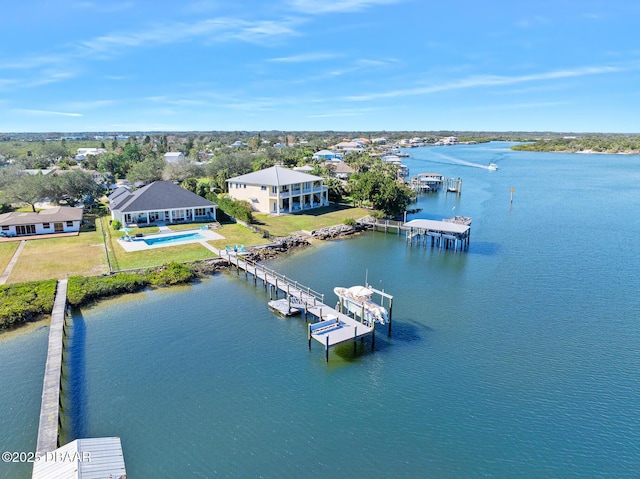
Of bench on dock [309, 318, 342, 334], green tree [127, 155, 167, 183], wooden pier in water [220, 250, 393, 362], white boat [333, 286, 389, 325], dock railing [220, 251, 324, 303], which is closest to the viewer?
wooden pier in water [220, 250, 393, 362]

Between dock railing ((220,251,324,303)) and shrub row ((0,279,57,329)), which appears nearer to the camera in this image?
shrub row ((0,279,57,329))

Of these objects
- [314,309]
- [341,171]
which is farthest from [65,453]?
[341,171]

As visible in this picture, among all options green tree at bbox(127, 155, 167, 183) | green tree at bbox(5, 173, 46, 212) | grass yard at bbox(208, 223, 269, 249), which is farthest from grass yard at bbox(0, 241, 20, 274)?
green tree at bbox(127, 155, 167, 183)

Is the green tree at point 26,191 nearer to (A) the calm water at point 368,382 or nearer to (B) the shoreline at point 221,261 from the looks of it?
(B) the shoreline at point 221,261

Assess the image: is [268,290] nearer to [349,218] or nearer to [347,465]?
[347,465]

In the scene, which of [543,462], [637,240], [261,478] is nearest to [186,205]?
[261,478]

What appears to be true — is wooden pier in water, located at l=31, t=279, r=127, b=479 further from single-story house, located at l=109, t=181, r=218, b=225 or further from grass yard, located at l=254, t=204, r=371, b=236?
single-story house, located at l=109, t=181, r=218, b=225
